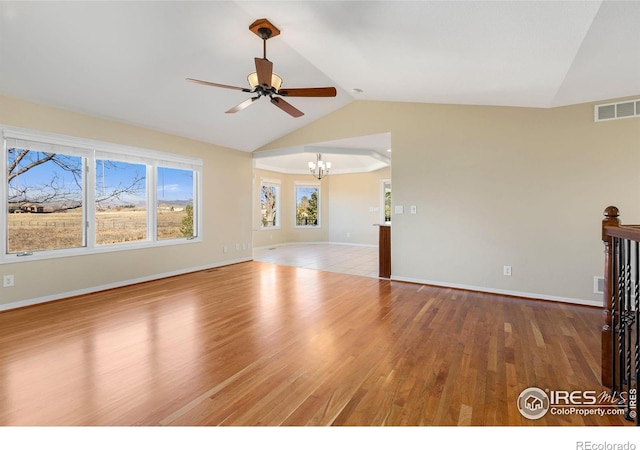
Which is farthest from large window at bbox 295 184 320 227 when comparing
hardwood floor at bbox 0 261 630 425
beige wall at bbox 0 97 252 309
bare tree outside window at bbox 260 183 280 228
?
hardwood floor at bbox 0 261 630 425

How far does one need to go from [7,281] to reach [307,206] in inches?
294

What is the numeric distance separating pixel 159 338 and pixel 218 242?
3.56 m

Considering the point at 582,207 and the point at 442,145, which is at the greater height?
the point at 442,145

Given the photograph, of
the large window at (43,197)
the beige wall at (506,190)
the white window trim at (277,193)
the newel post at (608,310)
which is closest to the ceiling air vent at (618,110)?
the beige wall at (506,190)

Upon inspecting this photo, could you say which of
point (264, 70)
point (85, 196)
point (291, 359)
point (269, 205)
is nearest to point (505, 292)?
point (291, 359)

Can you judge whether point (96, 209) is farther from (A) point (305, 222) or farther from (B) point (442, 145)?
(A) point (305, 222)

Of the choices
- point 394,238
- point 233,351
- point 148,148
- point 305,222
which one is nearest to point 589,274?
point 394,238

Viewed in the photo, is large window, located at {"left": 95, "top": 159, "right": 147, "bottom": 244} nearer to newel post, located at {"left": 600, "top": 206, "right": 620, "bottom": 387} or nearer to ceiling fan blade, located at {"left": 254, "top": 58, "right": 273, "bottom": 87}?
ceiling fan blade, located at {"left": 254, "top": 58, "right": 273, "bottom": 87}

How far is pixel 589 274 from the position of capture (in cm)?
359

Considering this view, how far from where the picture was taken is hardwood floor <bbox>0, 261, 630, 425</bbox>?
65.9 inches

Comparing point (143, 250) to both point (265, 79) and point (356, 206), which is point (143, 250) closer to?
point (265, 79)

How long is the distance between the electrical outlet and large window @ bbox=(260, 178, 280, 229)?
596 centimetres

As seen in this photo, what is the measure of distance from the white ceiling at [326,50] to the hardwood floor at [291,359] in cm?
252

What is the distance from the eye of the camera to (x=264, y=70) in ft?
8.68
